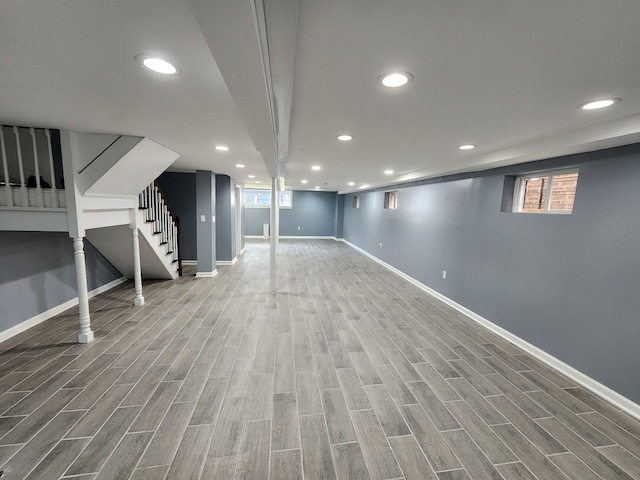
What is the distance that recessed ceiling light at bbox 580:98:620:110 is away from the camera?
158 cm

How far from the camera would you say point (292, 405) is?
6.57 ft

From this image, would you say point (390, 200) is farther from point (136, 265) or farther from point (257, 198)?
point (257, 198)

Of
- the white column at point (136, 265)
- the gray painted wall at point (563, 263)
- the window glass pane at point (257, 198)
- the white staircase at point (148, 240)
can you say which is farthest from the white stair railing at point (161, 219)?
the window glass pane at point (257, 198)

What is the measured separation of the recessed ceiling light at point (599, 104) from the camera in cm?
158

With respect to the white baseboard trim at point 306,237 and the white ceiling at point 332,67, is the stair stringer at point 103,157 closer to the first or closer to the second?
the white ceiling at point 332,67

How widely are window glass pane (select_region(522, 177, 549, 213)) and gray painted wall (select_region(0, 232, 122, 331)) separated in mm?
6069

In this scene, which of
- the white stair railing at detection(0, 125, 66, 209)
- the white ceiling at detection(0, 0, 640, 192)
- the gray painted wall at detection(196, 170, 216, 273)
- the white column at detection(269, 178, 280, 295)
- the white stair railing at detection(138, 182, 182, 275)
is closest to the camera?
the white ceiling at detection(0, 0, 640, 192)

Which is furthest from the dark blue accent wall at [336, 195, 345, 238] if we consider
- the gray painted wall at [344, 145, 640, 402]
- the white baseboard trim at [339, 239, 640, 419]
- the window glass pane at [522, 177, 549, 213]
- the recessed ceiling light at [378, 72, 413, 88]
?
the recessed ceiling light at [378, 72, 413, 88]

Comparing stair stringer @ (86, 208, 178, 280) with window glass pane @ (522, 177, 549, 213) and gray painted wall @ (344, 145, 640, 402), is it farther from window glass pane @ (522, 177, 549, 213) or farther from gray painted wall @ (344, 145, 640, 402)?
window glass pane @ (522, 177, 549, 213)

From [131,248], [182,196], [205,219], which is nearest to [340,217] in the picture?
[182,196]

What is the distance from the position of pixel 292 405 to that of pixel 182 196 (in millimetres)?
5644

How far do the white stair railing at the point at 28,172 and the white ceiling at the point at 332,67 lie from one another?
0.99 ft

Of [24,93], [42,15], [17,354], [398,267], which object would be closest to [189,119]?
[24,93]

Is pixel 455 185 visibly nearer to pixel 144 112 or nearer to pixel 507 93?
pixel 507 93
